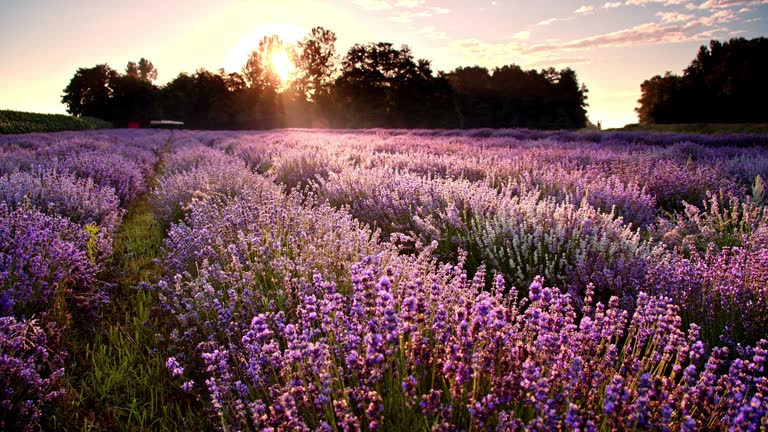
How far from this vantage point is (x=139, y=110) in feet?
192

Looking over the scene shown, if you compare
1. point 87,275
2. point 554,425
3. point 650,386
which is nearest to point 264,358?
point 554,425

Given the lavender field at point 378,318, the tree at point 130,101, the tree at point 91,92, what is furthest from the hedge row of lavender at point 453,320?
the tree at point 91,92

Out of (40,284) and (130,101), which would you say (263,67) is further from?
(40,284)

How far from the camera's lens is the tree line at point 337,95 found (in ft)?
156

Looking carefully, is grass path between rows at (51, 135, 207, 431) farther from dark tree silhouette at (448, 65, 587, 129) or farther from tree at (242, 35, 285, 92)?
tree at (242, 35, 285, 92)

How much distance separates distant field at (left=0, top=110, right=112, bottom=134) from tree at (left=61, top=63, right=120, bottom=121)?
93.4 ft

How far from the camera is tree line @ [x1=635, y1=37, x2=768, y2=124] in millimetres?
35062

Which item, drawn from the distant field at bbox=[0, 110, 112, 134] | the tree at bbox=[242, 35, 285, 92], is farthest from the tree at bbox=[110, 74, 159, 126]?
the distant field at bbox=[0, 110, 112, 134]

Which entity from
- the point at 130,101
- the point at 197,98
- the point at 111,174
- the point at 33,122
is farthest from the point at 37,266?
the point at 130,101

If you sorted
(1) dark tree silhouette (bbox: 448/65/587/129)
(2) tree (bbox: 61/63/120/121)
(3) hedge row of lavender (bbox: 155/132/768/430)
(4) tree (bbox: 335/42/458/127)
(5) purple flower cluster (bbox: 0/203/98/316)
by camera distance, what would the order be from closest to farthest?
(3) hedge row of lavender (bbox: 155/132/768/430), (5) purple flower cluster (bbox: 0/203/98/316), (4) tree (bbox: 335/42/458/127), (1) dark tree silhouette (bbox: 448/65/587/129), (2) tree (bbox: 61/63/120/121)

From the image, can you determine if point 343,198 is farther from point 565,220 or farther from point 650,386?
point 650,386

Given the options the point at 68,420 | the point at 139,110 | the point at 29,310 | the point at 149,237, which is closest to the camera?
the point at 68,420

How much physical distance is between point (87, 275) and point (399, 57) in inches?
1956

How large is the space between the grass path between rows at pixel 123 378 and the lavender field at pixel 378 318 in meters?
0.01
